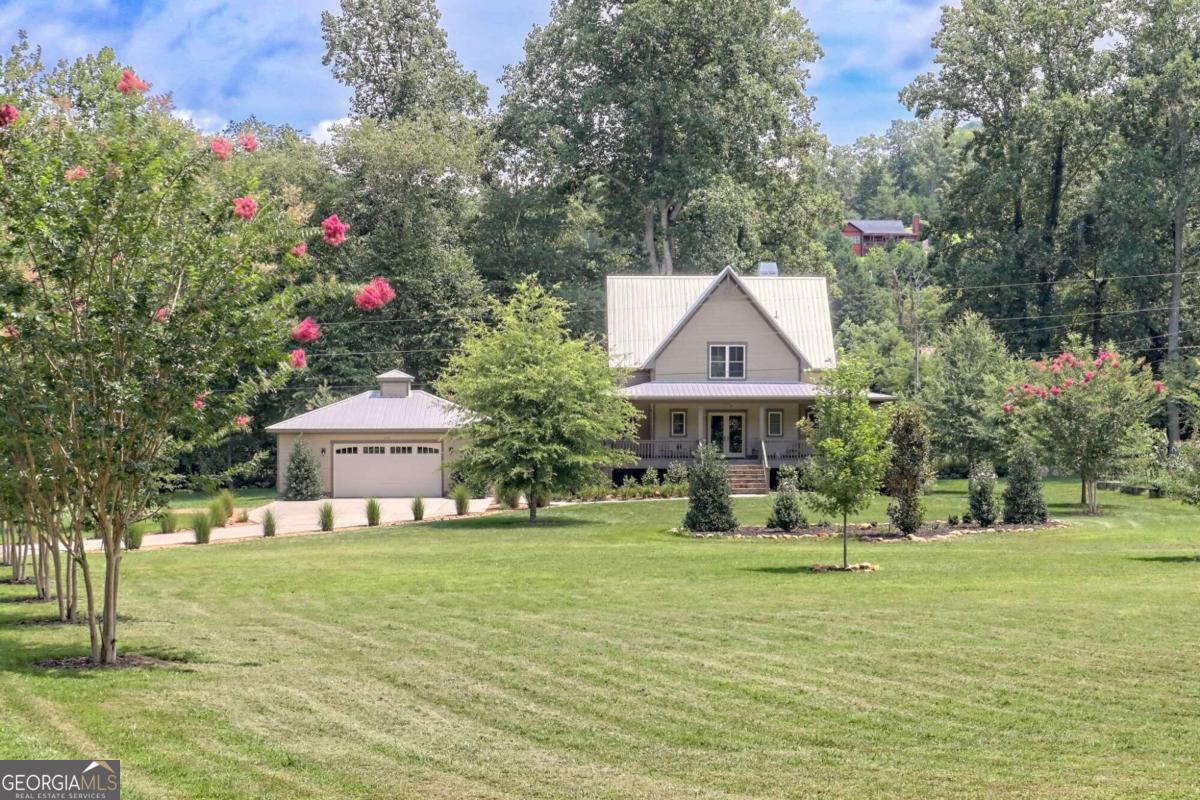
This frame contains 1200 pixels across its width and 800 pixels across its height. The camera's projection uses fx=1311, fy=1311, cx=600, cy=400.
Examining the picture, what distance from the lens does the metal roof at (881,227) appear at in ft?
492

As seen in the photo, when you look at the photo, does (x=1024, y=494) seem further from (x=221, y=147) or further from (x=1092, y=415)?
(x=221, y=147)

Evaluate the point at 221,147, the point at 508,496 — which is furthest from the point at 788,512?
the point at 221,147

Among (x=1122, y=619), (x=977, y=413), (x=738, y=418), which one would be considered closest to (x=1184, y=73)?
(x=977, y=413)

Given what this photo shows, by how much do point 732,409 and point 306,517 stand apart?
17.0 m

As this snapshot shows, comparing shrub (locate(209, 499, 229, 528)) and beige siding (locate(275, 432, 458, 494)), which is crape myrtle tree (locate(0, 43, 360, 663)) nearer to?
shrub (locate(209, 499, 229, 528))

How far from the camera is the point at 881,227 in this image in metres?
151

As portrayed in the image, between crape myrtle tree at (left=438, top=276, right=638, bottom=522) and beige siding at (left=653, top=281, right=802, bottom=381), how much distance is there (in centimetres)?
1243

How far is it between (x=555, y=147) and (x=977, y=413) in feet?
80.8

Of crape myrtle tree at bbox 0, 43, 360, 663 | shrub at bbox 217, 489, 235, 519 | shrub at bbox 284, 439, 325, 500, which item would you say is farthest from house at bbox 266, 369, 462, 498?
crape myrtle tree at bbox 0, 43, 360, 663

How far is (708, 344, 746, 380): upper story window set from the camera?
4853cm

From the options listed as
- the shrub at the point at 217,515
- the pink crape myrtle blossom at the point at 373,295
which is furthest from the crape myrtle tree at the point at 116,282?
the shrub at the point at 217,515

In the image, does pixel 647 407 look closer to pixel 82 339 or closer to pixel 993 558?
pixel 993 558

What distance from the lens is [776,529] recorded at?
3070cm

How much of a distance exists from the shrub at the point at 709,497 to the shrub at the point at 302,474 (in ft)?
68.6
